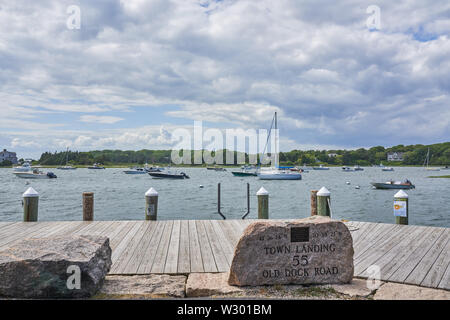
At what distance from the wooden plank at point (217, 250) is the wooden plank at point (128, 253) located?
1.51 meters

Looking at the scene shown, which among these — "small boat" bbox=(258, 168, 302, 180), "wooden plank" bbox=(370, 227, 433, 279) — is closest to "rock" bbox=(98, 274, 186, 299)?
"wooden plank" bbox=(370, 227, 433, 279)

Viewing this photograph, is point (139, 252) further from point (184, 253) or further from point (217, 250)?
point (217, 250)

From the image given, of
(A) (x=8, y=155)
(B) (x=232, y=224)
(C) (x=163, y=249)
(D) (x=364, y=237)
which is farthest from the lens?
(A) (x=8, y=155)

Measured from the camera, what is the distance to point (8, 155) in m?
116

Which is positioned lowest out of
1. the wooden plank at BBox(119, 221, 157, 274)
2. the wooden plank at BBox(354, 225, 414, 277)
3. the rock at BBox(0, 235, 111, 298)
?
the wooden plank at BBox(119, 221, 157, 274)

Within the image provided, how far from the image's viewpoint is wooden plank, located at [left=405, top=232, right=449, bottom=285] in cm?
526

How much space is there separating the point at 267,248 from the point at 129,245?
3.69 metres

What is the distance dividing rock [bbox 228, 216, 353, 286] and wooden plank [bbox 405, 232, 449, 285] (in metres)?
1.27

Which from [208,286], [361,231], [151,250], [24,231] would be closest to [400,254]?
[361,231]

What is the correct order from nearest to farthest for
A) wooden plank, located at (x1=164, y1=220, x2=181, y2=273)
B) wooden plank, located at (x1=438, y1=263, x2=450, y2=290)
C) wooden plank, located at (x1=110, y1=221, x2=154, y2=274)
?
1. wooden plank, located at (x1=438, y1=263, x2=450, y2=290)
2. wooden plank, located at (x1=110, y1=221, x2=154, y2=274)
3. wooden plank, located at (x1=164, y1=220, x2=181, y2=273)

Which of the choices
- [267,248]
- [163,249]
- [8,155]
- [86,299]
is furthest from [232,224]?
[8,155]

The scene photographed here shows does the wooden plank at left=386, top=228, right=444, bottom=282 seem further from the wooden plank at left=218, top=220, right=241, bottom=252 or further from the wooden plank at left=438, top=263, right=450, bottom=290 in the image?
the wooden plank at left=218, top=220, right=241, bottom=252

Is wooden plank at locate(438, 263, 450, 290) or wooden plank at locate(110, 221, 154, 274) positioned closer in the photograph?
wooden plank at locate(438, 263, 450, 290)
